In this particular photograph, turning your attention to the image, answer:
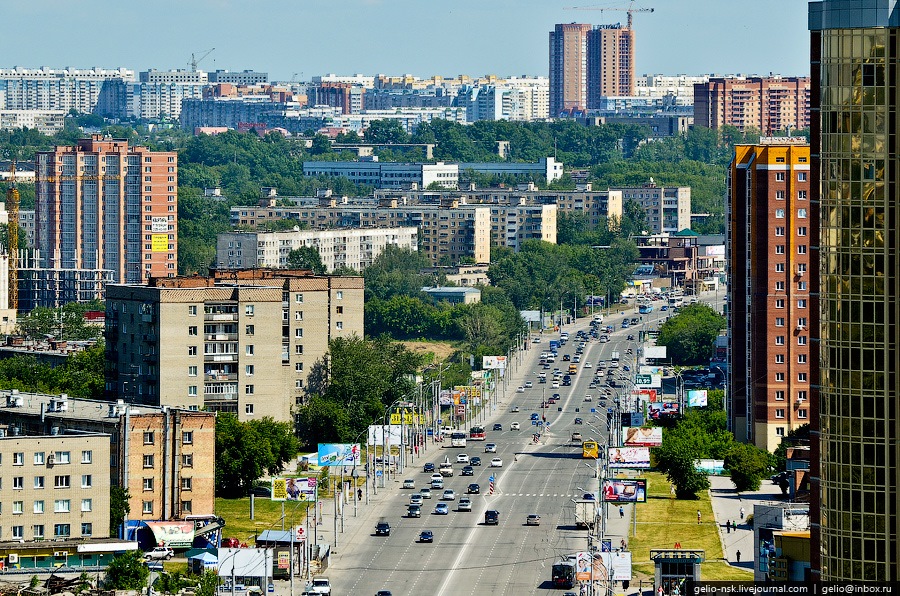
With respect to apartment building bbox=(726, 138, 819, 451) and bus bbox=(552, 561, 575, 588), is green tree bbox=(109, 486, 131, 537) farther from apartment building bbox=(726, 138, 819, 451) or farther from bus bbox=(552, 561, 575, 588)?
apartment building bbox=(726, 138, 819, 451)

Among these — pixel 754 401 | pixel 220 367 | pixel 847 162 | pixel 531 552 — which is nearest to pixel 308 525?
pixel 531 552

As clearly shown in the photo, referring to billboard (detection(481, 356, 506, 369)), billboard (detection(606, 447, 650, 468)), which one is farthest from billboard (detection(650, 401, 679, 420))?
billboard (detection(481, 356, 506, 369))

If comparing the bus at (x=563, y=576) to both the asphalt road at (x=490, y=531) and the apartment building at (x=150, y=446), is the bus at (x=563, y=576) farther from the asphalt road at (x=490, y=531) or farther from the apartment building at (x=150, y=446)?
the apartment building at (x=150, y=446)

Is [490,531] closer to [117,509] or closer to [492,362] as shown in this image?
[117,509]

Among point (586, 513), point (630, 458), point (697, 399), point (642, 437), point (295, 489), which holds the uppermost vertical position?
point (697, 399)

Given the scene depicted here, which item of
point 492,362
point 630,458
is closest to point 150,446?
point 630,458

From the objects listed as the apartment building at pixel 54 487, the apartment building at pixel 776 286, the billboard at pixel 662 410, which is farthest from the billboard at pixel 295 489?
the billboard at pixel 662 410

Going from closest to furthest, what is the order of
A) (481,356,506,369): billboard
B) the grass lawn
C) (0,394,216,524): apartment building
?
the grass lawn < (0,394,216,524): apartment building < (481,356,506,369): billboard
